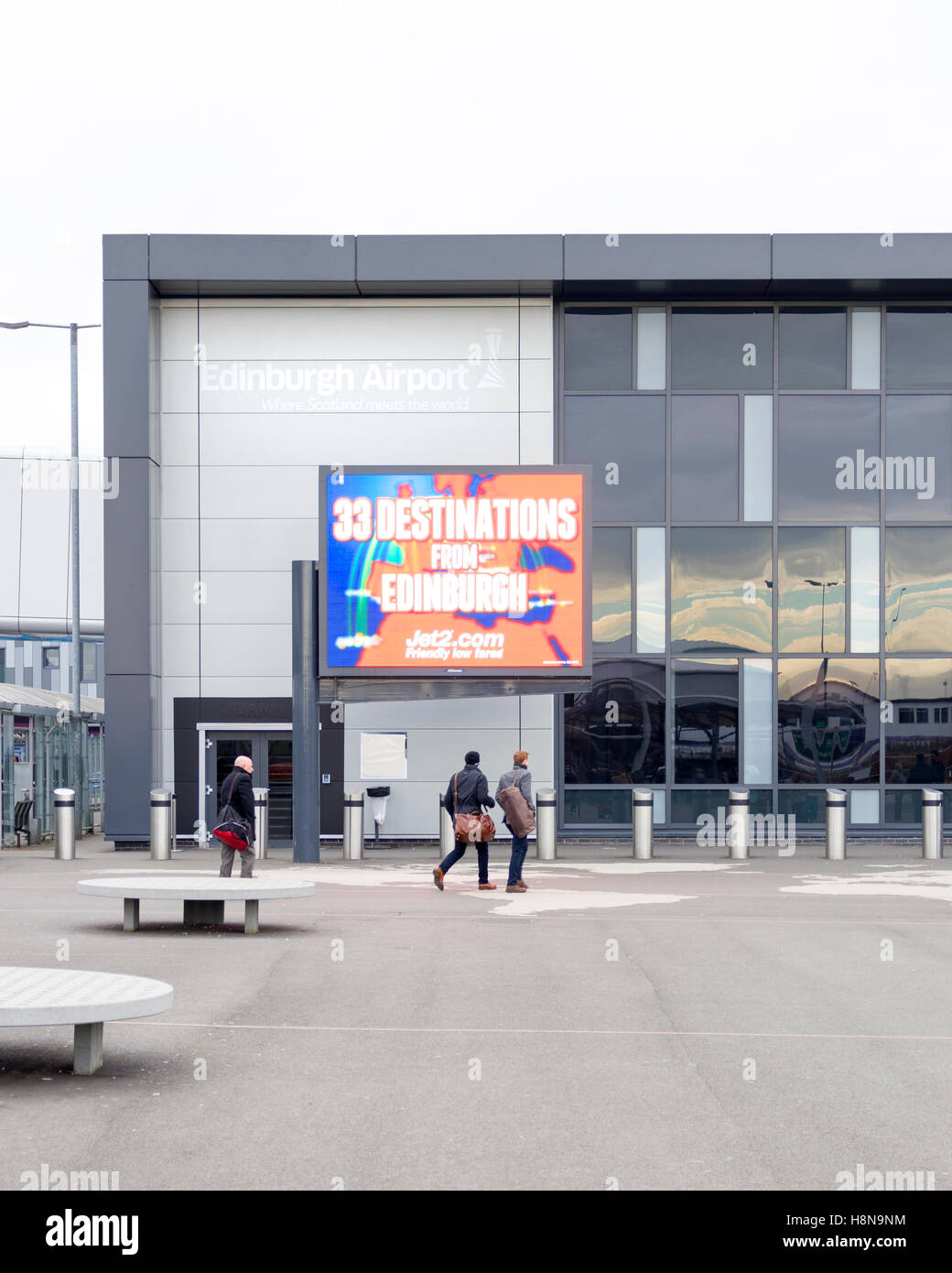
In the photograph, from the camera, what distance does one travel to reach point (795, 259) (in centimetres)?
2558

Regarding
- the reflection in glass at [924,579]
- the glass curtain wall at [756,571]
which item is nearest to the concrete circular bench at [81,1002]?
the glass curtain wall at [756,571]

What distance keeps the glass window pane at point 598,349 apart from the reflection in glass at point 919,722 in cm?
718

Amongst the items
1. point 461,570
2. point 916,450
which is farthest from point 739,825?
point 916,450

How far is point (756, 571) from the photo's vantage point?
26.2 metres

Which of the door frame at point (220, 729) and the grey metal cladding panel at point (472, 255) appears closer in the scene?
the grey metal cladding panel at point (472, 255)

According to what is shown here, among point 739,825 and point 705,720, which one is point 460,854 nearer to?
point 739,825

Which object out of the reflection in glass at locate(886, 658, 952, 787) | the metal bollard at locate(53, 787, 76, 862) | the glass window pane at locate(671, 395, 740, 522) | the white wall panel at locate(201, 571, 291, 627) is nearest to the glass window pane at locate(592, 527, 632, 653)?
the glass window pane at locate(671, 395, 740, 522)

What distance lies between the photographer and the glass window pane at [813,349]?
2647 cm

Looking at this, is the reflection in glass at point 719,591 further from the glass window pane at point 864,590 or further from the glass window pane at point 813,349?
the glass window pane at point 813,349

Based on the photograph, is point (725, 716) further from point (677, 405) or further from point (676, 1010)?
point (676, 1010)

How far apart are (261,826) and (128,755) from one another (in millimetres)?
3004

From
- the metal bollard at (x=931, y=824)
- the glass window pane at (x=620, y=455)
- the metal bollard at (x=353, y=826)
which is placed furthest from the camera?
the glass window pane at (x=620, y=455)

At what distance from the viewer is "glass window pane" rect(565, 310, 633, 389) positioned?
2639cm
